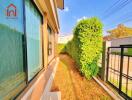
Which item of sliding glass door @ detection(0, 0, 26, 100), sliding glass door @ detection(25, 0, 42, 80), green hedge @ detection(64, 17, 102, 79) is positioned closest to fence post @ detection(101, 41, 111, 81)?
green hedge @ detection(64, 17, 102, 79)

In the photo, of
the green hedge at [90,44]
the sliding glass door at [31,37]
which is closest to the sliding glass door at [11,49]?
the sliding glass door at [31,37]

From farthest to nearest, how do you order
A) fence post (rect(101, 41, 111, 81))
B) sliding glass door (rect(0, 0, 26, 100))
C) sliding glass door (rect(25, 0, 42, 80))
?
1. fence post (rect(101, 41, 111, 81))
2. sliding glass door (rect(25, 0, 42, 80))
3. sliding glass door (rect(0, 0, 26, 100))

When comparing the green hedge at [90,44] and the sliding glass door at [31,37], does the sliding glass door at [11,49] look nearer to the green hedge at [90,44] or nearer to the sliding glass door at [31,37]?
the sliding glass door at [31,37]

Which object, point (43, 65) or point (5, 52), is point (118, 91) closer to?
point (5, 52)

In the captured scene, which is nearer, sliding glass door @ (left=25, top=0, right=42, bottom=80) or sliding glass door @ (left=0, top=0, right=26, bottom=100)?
sliding glass door @ (left=0, top=0, right=26, bottom=100)

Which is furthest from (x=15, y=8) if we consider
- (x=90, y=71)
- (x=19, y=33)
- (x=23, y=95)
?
(x=90, y=71)

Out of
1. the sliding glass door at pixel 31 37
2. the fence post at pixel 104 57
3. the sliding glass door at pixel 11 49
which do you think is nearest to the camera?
the sliding glass door at pixel 11 49

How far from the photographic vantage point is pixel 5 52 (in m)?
2.18

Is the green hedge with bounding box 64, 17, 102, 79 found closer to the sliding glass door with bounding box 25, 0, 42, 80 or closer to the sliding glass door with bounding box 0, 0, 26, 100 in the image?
the sliding glass door with bounding box 25, 0, 42, 80

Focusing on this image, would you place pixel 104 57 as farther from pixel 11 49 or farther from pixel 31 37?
pixel 11 49

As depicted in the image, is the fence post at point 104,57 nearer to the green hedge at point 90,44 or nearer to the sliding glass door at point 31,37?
the green hedge at point 90,44

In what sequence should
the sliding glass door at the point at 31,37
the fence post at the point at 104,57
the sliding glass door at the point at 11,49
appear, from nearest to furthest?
the sliding glass door at the point at 11,49, the sliding glass door at the point at 31,37, the fence post at the point at 104,57

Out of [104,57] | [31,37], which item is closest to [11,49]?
[31,37]

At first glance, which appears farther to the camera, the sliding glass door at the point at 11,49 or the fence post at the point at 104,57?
the fence post at the point at 104,57
